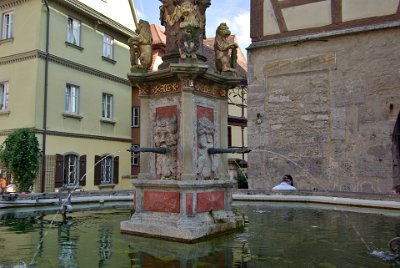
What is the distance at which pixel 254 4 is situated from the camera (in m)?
15.0

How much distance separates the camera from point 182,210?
570 cm

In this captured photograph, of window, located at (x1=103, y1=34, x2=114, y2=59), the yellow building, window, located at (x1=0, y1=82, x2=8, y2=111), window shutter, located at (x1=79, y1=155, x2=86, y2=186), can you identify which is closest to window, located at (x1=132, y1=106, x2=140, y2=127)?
the yellow building

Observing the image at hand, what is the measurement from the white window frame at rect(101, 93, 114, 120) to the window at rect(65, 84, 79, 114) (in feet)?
6.78

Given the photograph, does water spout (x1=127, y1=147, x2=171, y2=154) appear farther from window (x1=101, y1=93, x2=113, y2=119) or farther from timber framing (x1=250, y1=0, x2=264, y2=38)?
window (x1=101, y1=93, x2=113, y2=119)

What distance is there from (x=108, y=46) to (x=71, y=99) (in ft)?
13.8

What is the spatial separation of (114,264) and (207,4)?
420 cm

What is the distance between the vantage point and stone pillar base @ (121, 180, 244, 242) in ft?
18.4

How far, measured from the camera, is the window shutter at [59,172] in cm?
1911

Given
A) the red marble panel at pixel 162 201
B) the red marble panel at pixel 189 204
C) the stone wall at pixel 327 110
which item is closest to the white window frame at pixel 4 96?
the stone wall at pixel 327 110

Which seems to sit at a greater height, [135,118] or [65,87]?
[65,87]

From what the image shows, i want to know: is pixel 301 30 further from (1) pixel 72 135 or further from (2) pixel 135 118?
(2) pixel 135 118

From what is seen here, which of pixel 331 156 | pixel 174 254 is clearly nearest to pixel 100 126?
pixel 331 156

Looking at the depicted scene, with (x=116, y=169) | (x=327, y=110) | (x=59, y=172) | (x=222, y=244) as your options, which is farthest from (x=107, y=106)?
(x=222, y=244)

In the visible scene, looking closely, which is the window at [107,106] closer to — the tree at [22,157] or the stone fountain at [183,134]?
the tree at [22,157]
